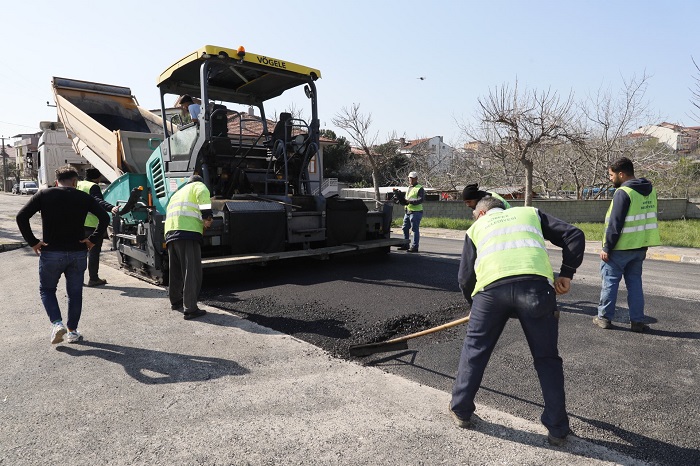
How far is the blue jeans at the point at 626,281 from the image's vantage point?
439 cm

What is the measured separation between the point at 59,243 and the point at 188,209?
4.00ft

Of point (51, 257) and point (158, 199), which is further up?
point (158, 199)

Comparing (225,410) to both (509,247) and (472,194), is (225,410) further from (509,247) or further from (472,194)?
(472,194)

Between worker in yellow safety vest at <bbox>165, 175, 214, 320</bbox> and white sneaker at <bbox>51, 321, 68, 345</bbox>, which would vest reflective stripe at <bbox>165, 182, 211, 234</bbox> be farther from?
white sneaker at <bbox>51, 321, 68, 345</bbox>

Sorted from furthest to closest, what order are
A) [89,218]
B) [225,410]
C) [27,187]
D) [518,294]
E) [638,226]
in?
1. [27,187]
2. [89,218]
3. [638,226]
4. [225,410]
5. [518,294]

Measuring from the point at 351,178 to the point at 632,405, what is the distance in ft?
119

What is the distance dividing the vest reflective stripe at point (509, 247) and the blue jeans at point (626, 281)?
2265 mm

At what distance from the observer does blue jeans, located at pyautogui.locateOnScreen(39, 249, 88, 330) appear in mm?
4156

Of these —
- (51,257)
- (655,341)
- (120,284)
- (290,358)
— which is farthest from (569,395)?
(120,284)

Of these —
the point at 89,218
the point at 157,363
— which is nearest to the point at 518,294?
the point at 157,363

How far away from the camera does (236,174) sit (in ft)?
22.5

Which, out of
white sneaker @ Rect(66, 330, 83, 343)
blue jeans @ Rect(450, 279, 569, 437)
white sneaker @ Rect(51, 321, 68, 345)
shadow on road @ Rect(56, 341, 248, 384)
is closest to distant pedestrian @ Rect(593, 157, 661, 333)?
blue jeans @ Rect(450, 279, 569, 437)

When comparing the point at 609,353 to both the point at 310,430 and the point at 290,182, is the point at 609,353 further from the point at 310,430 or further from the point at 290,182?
the point at 290,182

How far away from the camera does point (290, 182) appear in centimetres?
743
